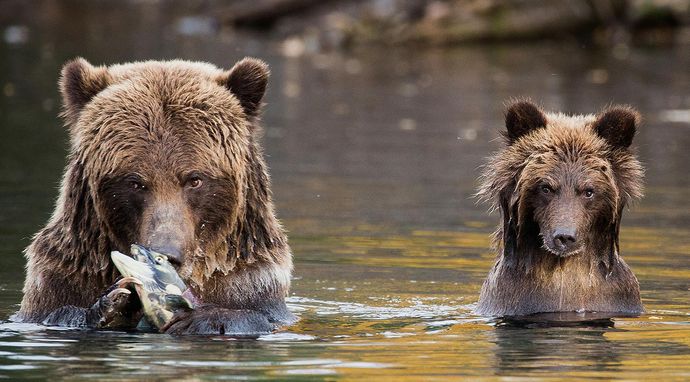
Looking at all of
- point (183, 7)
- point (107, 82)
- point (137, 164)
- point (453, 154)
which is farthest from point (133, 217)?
point (183, 7)

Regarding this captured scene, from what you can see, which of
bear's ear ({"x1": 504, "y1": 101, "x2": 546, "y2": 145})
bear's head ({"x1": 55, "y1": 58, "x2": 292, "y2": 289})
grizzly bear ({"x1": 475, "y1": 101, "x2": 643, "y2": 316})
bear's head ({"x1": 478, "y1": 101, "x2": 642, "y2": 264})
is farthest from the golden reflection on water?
bear's ear ({"x1": 504, "y1": 101, "x2": 546, "y2": 145})

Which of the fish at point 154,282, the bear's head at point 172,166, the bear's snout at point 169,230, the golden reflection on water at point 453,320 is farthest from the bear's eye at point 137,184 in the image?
the golden reflection on water at point 453,320

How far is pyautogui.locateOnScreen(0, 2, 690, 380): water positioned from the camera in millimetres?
8625

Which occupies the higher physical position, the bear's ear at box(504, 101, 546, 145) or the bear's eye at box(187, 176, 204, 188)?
the bear's ear at box(504, 101, 546, 145)

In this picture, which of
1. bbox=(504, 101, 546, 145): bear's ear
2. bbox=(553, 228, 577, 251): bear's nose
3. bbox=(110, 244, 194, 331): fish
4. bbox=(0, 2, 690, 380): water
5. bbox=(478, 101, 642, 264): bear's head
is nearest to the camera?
bbox=(0, 2, 690, 380): water

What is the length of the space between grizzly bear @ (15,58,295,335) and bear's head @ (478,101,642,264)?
7.06 feet

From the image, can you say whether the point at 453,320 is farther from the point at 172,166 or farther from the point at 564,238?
the point at 172,166

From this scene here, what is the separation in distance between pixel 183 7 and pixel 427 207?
127 ft

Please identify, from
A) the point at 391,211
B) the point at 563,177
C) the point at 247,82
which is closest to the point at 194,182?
the point at 247,82

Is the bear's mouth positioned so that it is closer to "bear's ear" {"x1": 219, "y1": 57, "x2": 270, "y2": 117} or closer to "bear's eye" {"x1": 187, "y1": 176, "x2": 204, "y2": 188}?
"bear's ear" {"x1": 219, "y1": 57, "x2": 270, "y2": 117}

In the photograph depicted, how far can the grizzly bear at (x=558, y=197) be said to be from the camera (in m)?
10.9

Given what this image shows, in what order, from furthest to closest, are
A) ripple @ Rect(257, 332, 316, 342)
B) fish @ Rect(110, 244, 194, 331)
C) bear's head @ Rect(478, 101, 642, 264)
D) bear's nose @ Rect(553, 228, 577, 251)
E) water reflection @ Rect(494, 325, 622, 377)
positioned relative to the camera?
bear's head @ Rect(478, 101, 642, 264), bear's nose @ Rect(553, 228, 577, 251), ripple @ Rect(257, 332, 316, 342), fish @ Rect(110, 244, 194, 331), water reflection @ Rect(494, 325, 622, 377)

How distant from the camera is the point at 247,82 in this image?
9609 millimetres

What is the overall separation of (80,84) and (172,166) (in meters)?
0.94
